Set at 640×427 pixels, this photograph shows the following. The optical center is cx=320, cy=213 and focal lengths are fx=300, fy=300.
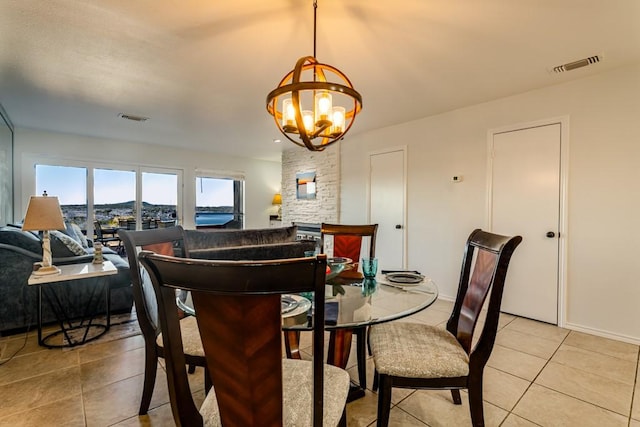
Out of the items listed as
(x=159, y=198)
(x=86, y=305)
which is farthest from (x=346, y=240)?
(x=159, y=198)

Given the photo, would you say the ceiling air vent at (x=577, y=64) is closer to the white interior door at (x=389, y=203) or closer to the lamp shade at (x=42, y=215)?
the white interior door at (x=389, y=203)

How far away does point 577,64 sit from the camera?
2576 mm

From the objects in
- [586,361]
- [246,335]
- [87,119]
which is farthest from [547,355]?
[87,119]

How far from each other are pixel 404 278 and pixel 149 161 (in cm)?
568

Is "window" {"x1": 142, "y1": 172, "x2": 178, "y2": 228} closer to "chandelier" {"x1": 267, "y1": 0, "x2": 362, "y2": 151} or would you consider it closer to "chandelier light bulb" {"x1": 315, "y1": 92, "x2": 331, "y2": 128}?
"chandelier" {"x1": 267, "y1": 0, "x2": 362, "y2": 151}

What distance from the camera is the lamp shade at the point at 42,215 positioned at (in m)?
2.32

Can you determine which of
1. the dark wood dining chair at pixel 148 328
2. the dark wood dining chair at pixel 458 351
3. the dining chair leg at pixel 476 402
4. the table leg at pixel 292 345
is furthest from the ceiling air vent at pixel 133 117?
the dining chair leg at pixel 476 402

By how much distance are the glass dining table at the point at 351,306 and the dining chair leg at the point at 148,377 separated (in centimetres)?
36

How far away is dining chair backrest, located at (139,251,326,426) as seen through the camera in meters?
0.73

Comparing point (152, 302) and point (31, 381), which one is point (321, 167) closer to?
point (152, 302)

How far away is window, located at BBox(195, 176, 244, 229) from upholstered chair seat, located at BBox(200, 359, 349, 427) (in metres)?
5.97

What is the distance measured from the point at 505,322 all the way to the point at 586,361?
822mm

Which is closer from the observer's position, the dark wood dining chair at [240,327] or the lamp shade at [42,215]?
the dark wood dining chair at [240,327]

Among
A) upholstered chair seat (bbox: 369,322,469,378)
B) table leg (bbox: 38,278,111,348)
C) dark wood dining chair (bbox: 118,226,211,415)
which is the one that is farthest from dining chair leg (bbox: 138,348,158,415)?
table leg (bbox: 38,278,111,348)
